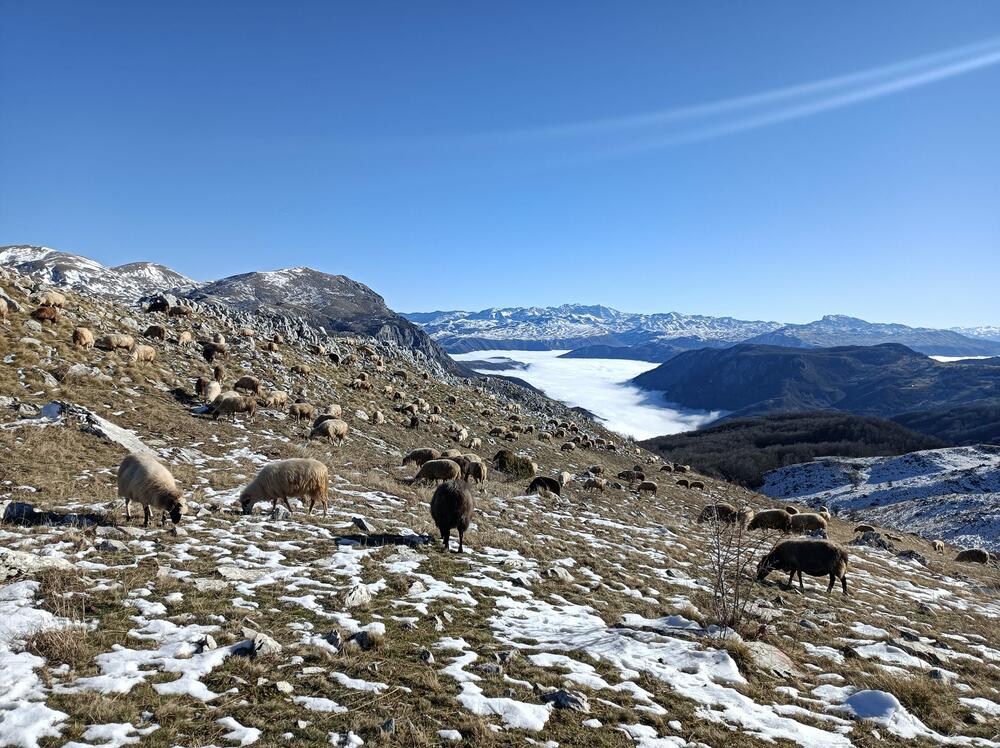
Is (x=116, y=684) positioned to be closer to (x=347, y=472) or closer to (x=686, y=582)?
(x=686, y=582)

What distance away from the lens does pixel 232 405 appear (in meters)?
28.8

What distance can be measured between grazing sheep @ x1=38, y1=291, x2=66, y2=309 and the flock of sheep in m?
0.05

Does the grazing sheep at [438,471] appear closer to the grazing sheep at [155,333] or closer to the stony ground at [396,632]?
the stony ground at [396,632]

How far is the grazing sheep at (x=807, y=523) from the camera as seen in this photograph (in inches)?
1373

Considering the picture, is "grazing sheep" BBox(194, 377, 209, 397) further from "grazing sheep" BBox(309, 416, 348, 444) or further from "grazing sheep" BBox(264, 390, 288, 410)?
"grazing sheep" BBox(309, 416, 348, 444)

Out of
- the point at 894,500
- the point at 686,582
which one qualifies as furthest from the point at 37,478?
the point at 894,500

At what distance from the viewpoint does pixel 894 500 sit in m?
73.1

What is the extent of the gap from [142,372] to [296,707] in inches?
1153

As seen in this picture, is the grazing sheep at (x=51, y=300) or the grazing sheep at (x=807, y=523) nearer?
the grazing sheep at (x=51, y=300)

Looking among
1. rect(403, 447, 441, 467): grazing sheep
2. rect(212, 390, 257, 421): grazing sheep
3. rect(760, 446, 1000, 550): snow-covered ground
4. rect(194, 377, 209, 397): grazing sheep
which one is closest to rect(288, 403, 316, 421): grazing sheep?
rect(212, 390, 257, 421): grazing sheep

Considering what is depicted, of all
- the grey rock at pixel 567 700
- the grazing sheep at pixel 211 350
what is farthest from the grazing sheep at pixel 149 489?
the grazing sheep at pixel 211 350

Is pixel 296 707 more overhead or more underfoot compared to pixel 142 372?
more underfoot

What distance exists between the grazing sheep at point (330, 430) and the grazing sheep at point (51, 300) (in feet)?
52.5

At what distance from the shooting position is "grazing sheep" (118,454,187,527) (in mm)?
13086
